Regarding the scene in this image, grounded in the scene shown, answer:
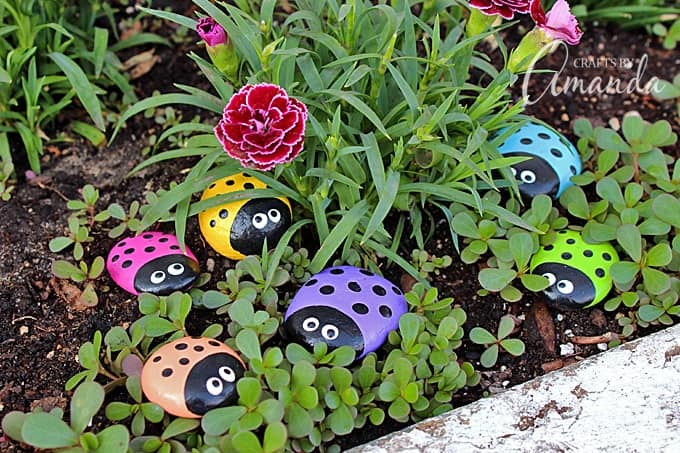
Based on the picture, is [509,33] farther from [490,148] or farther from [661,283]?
[661,283]

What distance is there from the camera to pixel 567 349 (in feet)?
6.58

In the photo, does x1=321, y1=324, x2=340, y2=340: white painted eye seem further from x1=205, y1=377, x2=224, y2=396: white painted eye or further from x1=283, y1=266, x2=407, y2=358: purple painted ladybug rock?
x1=205, y1=377, x2=224, y2=396: white painted eye

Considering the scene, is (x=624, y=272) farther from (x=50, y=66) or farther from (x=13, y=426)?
(x=50, y=66)

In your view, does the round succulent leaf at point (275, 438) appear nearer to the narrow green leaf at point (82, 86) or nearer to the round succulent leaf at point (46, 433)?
the round succulent leaf at point (46, 433)

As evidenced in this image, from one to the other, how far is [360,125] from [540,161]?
515mm

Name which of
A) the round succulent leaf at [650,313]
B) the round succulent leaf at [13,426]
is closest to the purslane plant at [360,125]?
the round succulent leaf at [650,313]

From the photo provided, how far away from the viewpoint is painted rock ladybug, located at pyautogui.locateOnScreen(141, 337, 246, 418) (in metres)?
1.68

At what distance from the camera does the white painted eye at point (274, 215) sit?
202 centimetres

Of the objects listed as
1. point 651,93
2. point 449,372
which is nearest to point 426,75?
point 449,372

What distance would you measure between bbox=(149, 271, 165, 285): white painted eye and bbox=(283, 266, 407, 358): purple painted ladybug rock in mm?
326

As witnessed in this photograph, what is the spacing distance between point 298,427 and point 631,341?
811mm

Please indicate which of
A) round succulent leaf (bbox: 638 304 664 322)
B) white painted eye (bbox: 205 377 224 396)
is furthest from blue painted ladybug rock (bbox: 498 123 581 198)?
white painted eye (bbox: 205 377 224 396)

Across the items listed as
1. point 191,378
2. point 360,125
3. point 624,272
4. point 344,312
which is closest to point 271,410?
point 191,378

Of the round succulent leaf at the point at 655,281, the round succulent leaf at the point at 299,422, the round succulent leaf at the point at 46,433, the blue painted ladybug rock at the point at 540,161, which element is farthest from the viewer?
the blue painted ladybug rock at the point at 540,161
